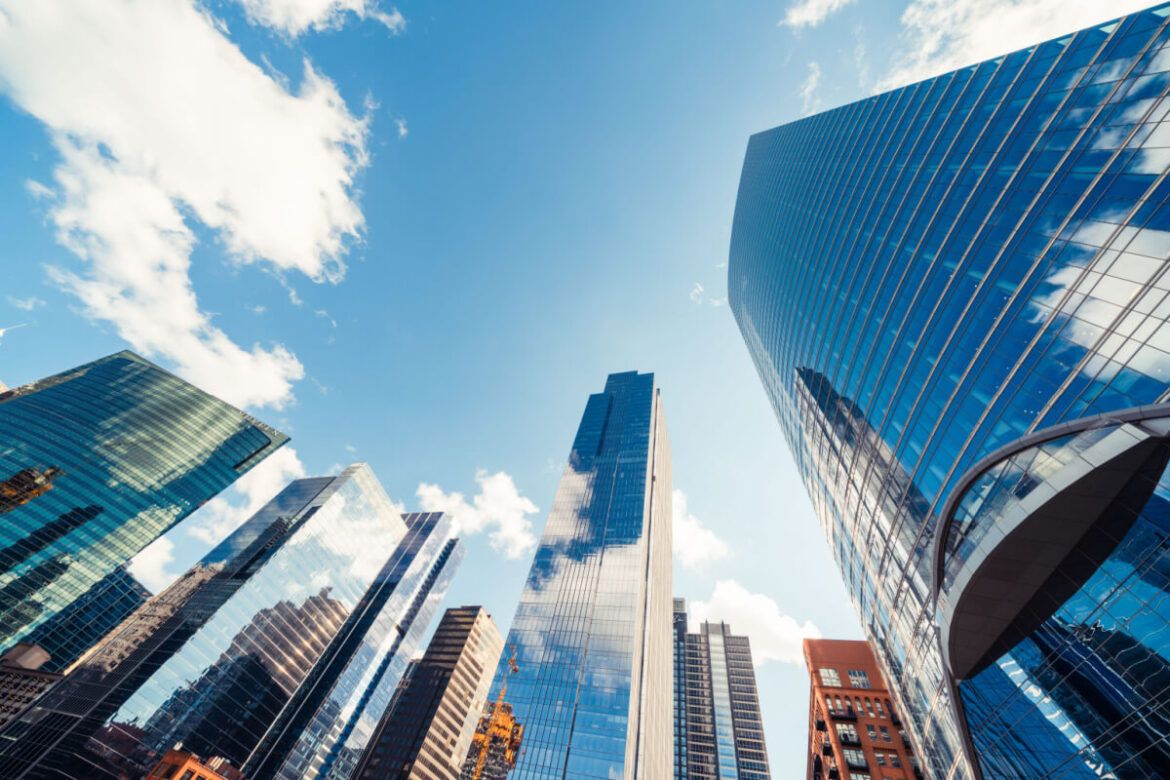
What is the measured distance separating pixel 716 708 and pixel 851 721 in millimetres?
98896

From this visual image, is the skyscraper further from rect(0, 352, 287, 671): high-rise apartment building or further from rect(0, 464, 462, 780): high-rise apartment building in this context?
rect(0, 352, 287, 671): high-rise apartment building

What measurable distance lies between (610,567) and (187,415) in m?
125

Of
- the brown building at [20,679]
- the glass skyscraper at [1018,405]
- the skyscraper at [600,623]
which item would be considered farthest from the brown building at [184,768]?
the glass skyscraper at [1018,405]

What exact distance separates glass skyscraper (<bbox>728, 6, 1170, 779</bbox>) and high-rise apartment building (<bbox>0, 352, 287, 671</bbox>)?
405ft

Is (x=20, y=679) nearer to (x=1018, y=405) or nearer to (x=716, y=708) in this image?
(x=1018, y=405)

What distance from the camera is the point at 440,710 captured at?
4906 inches

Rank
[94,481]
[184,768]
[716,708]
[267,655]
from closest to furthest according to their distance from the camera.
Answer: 1. [184,768]
2. [94,481]
3. [267,655]
4. [716,708]

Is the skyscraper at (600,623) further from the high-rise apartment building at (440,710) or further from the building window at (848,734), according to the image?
the high-rise apartment building at (440,710)

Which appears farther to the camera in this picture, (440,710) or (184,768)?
(440,710)

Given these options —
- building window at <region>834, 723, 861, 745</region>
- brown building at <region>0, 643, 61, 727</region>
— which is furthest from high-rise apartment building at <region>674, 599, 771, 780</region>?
brown building at <region>0, 643, 61, 727</region>

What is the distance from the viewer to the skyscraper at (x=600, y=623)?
7200 cm

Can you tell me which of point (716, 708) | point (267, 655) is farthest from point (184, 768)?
point (716, 708)

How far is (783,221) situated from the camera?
7806 cm

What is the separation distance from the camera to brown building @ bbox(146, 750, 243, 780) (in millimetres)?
78875
